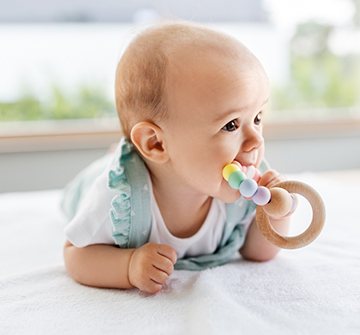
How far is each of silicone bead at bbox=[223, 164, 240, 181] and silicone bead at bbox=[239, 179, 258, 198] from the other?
0.11 feet

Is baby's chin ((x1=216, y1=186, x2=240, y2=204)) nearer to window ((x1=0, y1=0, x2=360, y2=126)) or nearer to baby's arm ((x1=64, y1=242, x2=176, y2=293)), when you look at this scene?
baby's arm ((x1=64, y1=242, x2=176, y2=293))

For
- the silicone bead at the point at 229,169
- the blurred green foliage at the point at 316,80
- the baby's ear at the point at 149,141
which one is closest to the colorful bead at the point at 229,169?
the silicone bead at the point at 229,169

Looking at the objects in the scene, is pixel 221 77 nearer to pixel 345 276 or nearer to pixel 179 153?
pixel 179 153

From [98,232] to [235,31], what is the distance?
5.13 ft

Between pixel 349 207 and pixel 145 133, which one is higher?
pixel 145 133

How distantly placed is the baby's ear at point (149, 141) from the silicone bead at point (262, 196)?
0.56 feet

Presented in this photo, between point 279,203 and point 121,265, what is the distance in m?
0.25

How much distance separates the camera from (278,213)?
0.77 metres

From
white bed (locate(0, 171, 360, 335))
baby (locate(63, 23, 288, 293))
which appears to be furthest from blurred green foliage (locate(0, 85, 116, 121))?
baby (locate(63, 23, 288, 293))

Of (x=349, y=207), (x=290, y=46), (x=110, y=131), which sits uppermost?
(x=290, y=46)

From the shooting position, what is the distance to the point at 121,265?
0.85m

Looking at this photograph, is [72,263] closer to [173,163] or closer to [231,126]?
[173,163]

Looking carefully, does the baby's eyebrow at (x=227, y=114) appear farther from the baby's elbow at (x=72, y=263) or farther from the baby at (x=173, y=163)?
the baby's elbow at (x=72, y=263)

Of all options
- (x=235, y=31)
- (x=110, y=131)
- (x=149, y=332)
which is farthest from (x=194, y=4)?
(x=149, y=332)
